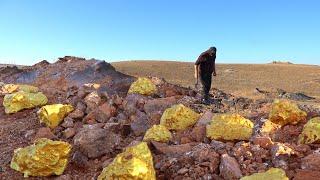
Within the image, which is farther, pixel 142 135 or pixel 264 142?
pixel 142 135

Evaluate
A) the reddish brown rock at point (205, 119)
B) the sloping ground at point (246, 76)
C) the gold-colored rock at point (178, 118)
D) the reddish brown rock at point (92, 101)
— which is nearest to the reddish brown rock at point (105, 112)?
the reddish brown rock at point (92, 101)

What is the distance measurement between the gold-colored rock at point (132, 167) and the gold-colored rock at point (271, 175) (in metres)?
1.37

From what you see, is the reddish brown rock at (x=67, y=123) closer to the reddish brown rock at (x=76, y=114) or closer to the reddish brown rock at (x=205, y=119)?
the reddish brown rock at (x=76, y=114)

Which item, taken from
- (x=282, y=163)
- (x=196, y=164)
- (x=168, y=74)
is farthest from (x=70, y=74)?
(x=168, y=74)

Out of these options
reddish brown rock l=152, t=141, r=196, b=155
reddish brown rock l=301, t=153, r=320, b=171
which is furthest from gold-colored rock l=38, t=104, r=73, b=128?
reddish brown rock l=301, t=153, r=320, b=171

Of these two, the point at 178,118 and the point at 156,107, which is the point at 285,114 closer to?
the point at 178,118

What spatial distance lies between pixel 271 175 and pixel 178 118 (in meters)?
2.87

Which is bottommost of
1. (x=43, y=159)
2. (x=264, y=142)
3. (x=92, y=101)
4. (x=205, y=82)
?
(x=43, y=159)

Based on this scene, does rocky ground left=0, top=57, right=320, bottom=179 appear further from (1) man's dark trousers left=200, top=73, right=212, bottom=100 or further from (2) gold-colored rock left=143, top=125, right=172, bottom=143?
(1) man's dark trousers left=200, top=73, right=212, bottom=100

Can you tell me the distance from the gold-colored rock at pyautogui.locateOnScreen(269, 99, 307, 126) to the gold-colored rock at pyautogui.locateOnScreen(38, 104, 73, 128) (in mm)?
4333

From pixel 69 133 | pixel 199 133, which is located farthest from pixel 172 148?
pixel 69 133

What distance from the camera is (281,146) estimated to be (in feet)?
23.5

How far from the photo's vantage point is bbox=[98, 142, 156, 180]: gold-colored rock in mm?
6703

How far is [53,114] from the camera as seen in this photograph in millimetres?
9945
